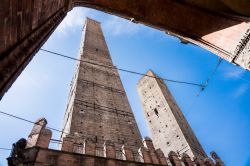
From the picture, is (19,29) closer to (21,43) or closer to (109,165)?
(21,43)

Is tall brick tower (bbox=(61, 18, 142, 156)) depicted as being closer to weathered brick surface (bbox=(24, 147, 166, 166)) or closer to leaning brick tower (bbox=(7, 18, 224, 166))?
leaning brick tower (bbox=(7, 18, 224, 166))

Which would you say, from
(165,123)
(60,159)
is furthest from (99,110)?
(165,123)

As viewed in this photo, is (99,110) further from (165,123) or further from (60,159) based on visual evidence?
→ (165,123)

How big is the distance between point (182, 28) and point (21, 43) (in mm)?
3901

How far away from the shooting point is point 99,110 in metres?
10.1

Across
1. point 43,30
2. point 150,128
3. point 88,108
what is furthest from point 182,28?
point 150,128

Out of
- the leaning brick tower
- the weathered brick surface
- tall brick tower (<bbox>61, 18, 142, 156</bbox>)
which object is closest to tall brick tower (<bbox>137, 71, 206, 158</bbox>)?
tall brick tower (<bbox>61, 18, 142, 156</bbox>)

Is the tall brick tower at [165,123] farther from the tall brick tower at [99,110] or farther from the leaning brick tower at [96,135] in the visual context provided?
the leaning brick tower at [96,135]

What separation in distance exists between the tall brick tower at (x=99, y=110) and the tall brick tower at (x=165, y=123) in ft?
8.82

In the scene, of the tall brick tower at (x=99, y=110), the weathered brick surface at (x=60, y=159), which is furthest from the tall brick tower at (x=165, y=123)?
the weathered brick surface at (x=60, y=159)

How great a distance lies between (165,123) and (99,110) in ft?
23.5

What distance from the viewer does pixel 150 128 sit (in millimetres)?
17344

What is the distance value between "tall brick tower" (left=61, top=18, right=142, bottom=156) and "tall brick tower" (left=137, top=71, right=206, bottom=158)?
2689 millimetres

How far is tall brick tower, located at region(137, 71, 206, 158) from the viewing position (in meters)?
13.0
